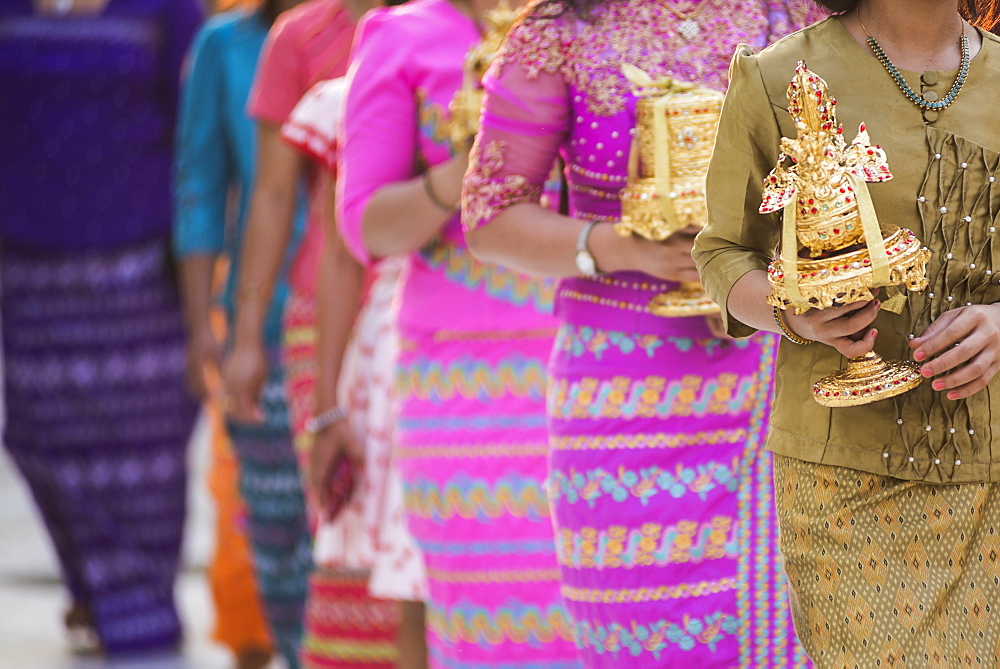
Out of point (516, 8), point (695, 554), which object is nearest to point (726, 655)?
point (695, 554)

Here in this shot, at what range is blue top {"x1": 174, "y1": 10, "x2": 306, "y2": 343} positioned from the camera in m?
5.74

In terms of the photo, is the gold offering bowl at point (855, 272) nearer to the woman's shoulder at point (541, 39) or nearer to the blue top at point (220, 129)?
the woman's shoulder at point (541, 39)

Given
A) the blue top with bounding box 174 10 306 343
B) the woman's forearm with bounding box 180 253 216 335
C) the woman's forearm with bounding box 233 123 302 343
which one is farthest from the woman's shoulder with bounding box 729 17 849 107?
the woman's forearm with bounding box 180 253 216 335

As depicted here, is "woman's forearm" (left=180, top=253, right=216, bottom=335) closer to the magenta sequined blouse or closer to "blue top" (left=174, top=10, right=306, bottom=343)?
"blue top" (left=174, top=10, right=306, bottom=343)

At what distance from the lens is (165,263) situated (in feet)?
22.7

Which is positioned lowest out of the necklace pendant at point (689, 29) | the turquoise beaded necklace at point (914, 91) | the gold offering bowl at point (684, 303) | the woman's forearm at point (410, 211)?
the woman's forearm at point (410, 211)

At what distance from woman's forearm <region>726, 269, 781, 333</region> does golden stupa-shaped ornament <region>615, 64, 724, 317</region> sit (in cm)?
40

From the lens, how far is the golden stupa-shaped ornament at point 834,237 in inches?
92.2

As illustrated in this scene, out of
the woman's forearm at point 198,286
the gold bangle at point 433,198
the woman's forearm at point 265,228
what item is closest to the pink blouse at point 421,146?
the gold bangle at point 433,198

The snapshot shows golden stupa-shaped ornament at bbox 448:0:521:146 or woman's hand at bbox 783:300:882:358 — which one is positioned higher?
woman's hand at bbox 783:300:882:358

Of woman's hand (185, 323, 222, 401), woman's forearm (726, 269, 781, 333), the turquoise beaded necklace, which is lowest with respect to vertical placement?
woman's hand (185, 323, 222, 401)

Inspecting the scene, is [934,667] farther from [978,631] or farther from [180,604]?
[180,604]

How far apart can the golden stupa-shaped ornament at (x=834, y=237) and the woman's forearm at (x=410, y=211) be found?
1.40 metres

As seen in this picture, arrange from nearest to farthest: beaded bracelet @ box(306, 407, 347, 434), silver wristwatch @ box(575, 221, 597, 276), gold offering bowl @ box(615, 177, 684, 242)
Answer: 1. gold offering bowl @ box(615, 177, 684, 242)
2. silver wristwatch @ box(575, 221, 597, 276)
3. beaded bracelet @ box(306, 407, 347, 434)
